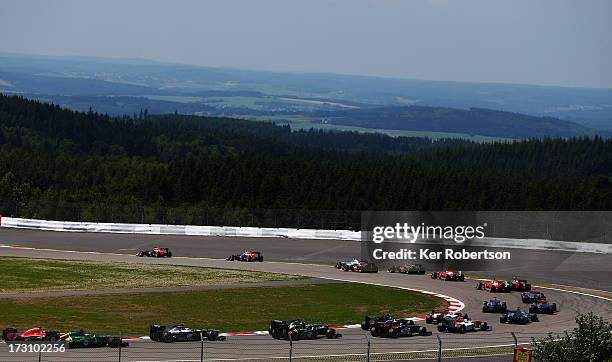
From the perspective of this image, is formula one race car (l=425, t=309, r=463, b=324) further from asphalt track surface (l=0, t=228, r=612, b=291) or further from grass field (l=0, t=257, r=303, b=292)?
asphalt track surface (l=0, t=228, r=612, b=291)

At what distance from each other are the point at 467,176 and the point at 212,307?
8598 cm

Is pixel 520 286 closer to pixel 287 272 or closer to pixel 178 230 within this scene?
pixel 287 272

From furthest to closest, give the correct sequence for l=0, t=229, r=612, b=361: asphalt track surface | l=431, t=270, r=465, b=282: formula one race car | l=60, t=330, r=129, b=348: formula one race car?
l=431, t=270, r=465, b=282: formula one race car → l=0, t=229, r=612, b=361: asphalt track surface → l=60, t=330, r=129, b=348: formula one race car

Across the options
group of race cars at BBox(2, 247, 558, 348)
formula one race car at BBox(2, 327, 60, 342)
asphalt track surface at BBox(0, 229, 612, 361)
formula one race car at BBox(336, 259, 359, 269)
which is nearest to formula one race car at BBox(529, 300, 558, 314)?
group of race cars at BBox(2, 247, 558, 348)

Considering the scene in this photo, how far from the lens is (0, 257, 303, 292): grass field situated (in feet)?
201

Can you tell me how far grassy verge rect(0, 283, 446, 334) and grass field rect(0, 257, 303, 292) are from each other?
4.25 m

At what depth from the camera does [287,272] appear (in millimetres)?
70250

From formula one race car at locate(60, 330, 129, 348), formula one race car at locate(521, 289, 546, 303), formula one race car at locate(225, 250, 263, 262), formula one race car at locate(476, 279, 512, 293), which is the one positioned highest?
formula one race car at locate(60, 330, 129, 348)

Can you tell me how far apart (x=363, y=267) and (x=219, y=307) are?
18086 mm

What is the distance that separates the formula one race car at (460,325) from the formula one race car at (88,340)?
51.1 feet

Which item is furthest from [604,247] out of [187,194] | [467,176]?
[187,194]

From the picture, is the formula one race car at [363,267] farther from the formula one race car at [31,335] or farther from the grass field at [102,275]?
the formula one race car at [31,335]

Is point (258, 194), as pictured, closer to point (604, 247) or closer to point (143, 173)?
point (143, 173)

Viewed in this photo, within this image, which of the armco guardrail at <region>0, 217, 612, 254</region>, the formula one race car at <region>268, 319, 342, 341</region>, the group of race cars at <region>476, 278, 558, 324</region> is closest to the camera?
the formula one race car at <region>268, 319, 342, 341</region>
